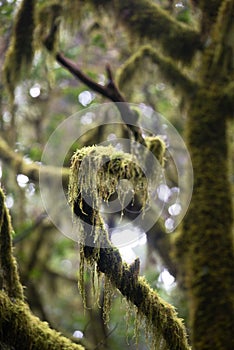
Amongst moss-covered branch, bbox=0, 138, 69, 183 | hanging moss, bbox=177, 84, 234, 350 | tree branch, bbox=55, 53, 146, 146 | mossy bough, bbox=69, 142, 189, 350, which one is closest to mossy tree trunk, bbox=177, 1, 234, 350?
hanging moss, bbox=177, 84, 234, 350

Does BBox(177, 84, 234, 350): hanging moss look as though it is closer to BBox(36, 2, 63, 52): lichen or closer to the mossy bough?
the mossy bough

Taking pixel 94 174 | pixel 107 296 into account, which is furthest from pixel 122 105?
pixel 107 296

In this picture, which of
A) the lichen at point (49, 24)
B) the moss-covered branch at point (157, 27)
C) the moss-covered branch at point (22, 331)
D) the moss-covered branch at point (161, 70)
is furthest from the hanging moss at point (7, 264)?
the moss-covered branch at point (157, 27)

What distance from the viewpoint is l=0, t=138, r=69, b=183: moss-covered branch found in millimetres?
4313

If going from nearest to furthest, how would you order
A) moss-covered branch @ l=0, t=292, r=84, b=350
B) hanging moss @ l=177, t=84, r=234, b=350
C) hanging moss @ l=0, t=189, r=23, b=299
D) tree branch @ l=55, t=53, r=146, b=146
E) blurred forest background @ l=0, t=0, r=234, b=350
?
moss-covered branch @ l=0, t=292, r=84, b=350
hanging moss @ l=0, t=189, r=23, b=299
hanging moss @ l=177, t=84, r=234, b=350
tree branch @ l=55, t=53, r=146, b=146
blurred forest background @ l=0, t=0, r=234, b=350

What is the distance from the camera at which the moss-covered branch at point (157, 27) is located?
388 centimetres

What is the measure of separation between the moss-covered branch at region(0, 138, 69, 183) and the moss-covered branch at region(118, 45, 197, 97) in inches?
36.1

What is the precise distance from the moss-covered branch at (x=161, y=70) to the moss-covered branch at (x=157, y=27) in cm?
9

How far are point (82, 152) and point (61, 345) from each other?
80cm

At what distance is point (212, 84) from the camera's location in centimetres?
375

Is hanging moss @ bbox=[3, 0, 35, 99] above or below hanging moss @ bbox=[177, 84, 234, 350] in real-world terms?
above

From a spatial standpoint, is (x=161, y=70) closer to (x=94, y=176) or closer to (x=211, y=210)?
(x=211, y=210)

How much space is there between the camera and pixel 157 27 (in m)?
3.91

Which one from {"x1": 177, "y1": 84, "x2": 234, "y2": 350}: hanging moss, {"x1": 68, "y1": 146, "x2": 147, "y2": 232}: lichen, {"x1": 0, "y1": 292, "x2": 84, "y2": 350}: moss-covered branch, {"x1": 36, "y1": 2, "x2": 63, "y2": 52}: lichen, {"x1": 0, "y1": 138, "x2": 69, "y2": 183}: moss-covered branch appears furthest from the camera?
{"x1": 0, "y1": 138, "x2": 69, "y2": 183}: moss-covered branch
